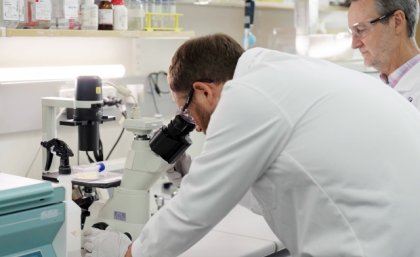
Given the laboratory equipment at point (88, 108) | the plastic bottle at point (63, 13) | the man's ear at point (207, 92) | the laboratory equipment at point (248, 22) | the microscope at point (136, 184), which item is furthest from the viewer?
the laboratory equipment at point (248, 22)

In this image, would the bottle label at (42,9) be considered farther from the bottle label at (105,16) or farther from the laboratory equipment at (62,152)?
the laboratory equipment at (62,152)

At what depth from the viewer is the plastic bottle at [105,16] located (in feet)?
7.86

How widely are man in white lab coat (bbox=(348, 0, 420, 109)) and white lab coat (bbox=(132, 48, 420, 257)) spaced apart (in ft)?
3.28

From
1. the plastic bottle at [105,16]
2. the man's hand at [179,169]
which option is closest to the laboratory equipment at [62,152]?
the man's hand at [179,169]

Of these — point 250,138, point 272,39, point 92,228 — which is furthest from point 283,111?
point 272,39

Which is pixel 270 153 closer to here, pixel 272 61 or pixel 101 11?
pixel 272 61

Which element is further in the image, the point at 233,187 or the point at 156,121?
the point at 156,121

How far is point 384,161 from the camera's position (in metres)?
1.34

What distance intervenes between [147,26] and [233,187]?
1.39m

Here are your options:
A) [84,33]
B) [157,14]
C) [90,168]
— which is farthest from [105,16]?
[90,168]

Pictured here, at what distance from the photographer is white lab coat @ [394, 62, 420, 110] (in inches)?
90.4

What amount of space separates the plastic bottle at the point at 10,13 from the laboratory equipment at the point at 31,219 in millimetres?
665

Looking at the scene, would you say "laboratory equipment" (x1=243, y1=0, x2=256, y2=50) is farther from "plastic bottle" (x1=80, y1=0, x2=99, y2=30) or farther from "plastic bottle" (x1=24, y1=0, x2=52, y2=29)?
"plastic bottle" (x1=24, y1=0, x2=52, y2=29)

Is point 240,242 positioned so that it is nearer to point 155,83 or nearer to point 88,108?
point 88,108
